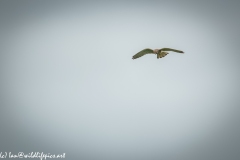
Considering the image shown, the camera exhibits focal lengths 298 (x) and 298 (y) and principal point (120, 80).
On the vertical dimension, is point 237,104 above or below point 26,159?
above

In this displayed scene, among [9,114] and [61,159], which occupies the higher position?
[9,114]

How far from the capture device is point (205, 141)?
17.8 metres

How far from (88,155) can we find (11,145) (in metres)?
A: 4.06

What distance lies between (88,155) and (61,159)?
1532 mm

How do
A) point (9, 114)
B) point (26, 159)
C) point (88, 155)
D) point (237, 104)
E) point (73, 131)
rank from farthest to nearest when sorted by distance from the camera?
point (237, 104), point (73, 131), point (9, 114), point (88, 155), point (26, 159)

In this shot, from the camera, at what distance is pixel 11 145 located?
50.3 ft

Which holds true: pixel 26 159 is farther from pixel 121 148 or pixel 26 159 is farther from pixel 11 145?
pixel 121 148

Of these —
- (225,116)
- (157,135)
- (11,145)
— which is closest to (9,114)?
(11,145)


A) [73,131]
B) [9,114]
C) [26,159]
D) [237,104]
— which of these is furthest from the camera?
[237,104]

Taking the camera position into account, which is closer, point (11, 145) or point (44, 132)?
point (11, 145)

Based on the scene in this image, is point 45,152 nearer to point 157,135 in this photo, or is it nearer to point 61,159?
point 61,159

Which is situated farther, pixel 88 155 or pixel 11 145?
pixel 88 155

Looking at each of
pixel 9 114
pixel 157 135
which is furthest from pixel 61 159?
pixel 157 135

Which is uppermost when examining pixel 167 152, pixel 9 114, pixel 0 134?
pixel 9 114
